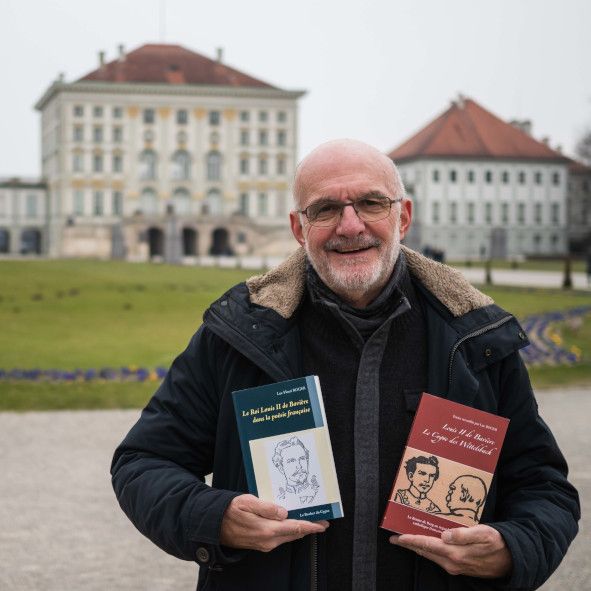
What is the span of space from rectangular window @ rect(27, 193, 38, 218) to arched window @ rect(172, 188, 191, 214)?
1110cm

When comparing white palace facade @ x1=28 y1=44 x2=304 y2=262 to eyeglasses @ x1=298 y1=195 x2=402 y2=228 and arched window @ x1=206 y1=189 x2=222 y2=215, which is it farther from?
eyeglasses @ x1=298 y1=195 x2=402 y2=228

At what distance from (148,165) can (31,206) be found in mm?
9822

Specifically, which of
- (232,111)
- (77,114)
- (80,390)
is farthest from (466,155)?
(80,390)

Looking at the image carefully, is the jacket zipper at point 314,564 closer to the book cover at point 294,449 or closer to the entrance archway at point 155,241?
the book cover at point 294,449

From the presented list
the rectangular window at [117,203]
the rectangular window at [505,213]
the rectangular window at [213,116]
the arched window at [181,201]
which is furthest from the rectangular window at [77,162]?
the rectangular window at [505,213]

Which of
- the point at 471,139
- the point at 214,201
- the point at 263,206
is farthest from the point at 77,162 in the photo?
the point at 471,139

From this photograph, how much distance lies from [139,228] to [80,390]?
63.6 meters

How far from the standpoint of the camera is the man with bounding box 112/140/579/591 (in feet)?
7.72

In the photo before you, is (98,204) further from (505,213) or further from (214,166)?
(505,213)

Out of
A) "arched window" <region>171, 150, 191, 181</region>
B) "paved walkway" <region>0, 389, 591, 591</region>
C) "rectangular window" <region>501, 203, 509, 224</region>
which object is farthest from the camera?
"arched window" <region>171, 150, 191, 181</region>

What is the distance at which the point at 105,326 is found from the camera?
16.3 metres

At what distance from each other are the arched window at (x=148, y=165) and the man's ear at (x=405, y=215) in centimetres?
7940

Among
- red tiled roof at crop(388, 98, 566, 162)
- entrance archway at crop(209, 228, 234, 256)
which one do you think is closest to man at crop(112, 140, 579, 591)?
entrance archway at crop(209, 228, 234, 256)

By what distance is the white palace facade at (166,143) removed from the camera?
3152 inches
